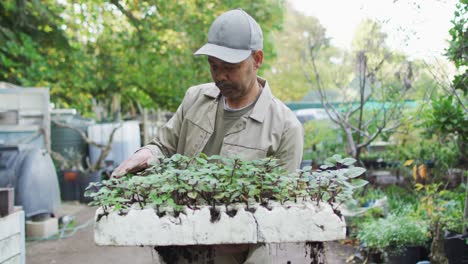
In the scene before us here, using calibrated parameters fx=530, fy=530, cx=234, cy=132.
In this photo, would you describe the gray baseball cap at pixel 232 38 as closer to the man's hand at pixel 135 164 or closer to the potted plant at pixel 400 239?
the man's hand at pixel 135 164

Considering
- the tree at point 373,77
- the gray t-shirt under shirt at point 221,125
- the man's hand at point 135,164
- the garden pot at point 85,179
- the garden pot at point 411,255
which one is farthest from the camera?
the garden pot at point 85,179

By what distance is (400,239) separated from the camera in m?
5.60

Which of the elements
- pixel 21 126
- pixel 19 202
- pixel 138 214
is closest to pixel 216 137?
pixel 138 214

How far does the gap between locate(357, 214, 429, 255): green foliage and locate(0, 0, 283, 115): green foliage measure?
6144 mm

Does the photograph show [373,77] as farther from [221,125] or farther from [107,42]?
[107,42]

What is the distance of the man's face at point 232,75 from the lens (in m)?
2.28

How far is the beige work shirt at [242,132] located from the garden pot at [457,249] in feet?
9.92

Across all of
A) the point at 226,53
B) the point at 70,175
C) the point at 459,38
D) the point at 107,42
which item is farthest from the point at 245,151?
the point at 107,42

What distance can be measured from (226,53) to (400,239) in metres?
4.11

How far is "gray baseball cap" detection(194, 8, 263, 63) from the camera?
221 centimetres

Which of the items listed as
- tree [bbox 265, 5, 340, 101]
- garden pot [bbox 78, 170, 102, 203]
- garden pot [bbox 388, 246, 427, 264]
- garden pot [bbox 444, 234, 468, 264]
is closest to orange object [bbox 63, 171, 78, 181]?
garden pot [bbox 78, 170, 102, 203]

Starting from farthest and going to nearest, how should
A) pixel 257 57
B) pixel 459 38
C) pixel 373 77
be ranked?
1. pixel 373 77
2. pixel 459 38
3. pixel 257 57

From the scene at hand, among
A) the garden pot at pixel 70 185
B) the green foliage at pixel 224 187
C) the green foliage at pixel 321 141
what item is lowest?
the garden pot at pixel 70 185

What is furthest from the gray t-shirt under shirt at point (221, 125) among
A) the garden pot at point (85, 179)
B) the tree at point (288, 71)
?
the tree at point (288, 71)
